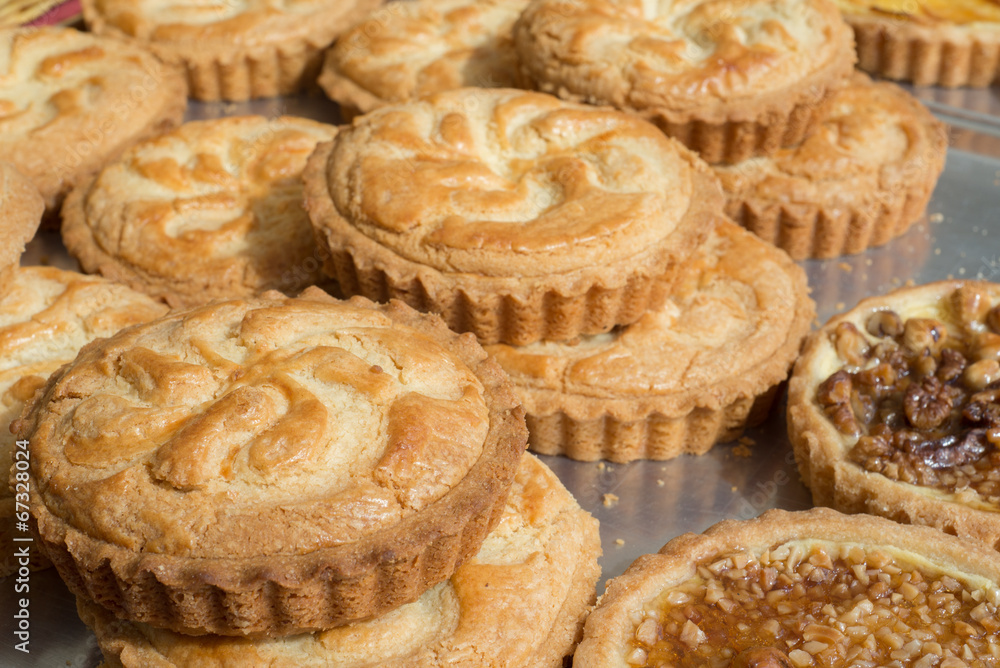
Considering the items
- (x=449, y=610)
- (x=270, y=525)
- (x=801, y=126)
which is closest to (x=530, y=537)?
(x=449, y=610)

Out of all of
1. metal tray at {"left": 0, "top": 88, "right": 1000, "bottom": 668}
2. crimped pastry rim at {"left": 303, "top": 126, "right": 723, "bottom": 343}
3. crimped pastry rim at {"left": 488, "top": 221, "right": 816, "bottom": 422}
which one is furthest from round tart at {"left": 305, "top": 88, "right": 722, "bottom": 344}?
metal tray at {"left": 0, "top": 88, "right": 1000, "bottom": 668}

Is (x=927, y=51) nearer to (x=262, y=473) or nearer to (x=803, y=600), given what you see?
(x=803, y=600)

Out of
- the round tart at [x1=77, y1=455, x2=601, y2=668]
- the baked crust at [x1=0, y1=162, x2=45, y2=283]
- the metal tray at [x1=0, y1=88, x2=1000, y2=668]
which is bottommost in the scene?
the metal tray at [x1=0, y1=88, x2=1000, y2=668]

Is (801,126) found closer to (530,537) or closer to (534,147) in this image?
(534,147)

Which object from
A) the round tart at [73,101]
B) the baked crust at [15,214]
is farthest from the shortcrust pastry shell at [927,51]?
the baked crust at [15,214]

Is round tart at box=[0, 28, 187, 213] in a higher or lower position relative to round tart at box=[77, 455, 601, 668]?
higher

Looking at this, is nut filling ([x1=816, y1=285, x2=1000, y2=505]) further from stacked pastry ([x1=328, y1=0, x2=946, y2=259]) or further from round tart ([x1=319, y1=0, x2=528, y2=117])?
round tart ([x1=319, y1=0, x2=528, y2=117])

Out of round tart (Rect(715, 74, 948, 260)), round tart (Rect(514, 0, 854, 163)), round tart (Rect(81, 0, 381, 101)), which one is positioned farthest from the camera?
round tart (Rect(81, 0, 381, 101))
